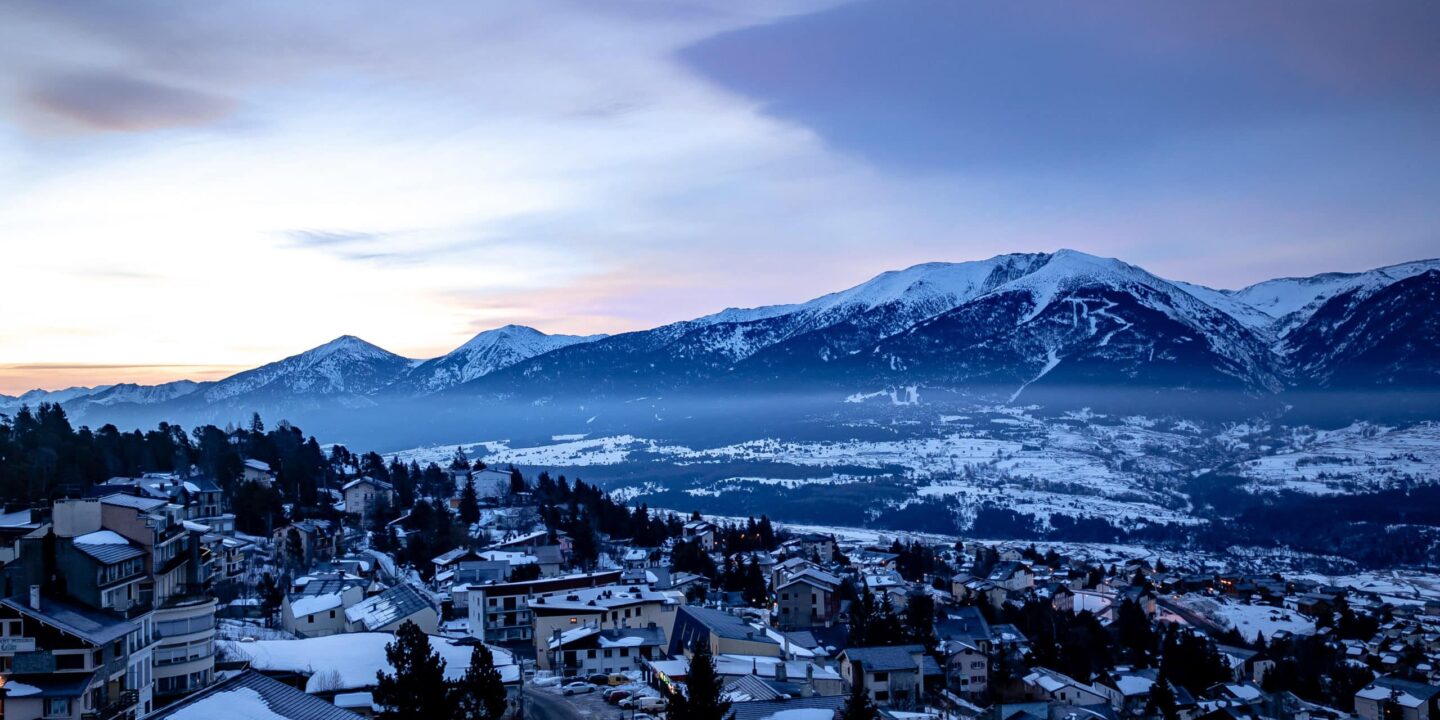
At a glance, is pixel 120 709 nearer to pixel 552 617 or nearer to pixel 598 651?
pixel 598 651

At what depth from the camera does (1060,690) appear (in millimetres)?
46375

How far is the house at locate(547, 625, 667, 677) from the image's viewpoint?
40938 mm

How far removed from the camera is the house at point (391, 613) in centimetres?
3856

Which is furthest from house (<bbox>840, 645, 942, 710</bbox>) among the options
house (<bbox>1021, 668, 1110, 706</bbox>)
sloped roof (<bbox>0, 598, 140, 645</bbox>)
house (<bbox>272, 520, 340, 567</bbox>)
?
house (<bbox>272, 520, 340, 567</bbox>)

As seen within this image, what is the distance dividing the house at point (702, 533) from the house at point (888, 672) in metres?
38.2

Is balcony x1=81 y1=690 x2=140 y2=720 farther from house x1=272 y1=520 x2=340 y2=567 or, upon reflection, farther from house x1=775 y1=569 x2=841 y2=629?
house x1=775 y1=569 x2=841 y2=629

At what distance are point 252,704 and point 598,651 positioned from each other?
921 inches

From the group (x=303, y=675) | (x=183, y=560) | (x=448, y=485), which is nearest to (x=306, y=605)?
(x=303, y=675)

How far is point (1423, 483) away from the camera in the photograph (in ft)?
541

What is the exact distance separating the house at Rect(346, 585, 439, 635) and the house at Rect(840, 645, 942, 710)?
15.0 metres

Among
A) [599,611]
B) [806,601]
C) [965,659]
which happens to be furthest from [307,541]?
[965,659]

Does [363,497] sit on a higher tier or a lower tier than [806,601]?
higher

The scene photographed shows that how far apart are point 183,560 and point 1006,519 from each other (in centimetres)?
12382

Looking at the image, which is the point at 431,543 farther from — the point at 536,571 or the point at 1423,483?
the point at 1423,483
